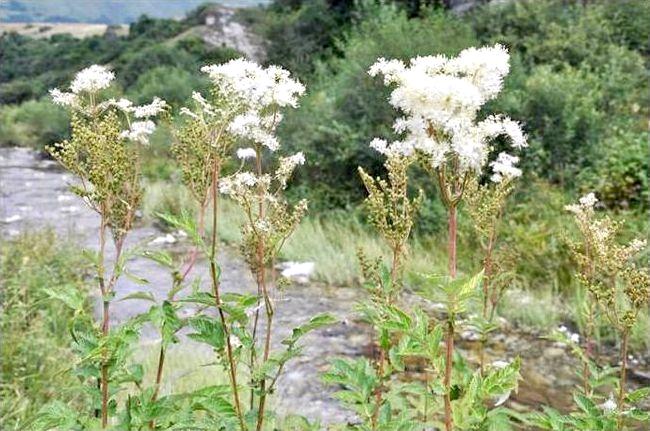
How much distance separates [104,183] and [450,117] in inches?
Answer: 35.1

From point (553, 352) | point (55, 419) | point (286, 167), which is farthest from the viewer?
point (553, 352)

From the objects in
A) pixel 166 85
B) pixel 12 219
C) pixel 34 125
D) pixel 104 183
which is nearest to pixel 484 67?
pixel 104 183

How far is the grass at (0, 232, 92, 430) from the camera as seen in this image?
360 cm

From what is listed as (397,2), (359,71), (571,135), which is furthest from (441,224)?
(397,2)

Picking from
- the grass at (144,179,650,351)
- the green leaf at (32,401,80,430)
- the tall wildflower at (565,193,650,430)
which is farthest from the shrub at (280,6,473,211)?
the green leaf at (32,401,80,430)

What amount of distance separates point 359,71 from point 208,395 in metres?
7.57

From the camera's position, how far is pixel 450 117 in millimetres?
1652

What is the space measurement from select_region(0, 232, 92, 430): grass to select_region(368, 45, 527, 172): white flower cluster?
1373 millimetres

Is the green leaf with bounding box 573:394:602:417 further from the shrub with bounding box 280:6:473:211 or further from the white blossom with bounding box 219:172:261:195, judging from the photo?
the shrub with bounding box 280:6:473:211

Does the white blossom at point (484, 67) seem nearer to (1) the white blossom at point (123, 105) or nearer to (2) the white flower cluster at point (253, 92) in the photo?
(2) the white flower cluster at point (253, 92)

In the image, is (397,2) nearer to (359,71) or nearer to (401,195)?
(359,71)

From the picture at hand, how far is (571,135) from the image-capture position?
8.27 meters

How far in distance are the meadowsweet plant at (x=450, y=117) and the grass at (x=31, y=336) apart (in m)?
1.36

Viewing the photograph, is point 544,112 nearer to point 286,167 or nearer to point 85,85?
point 286,167
